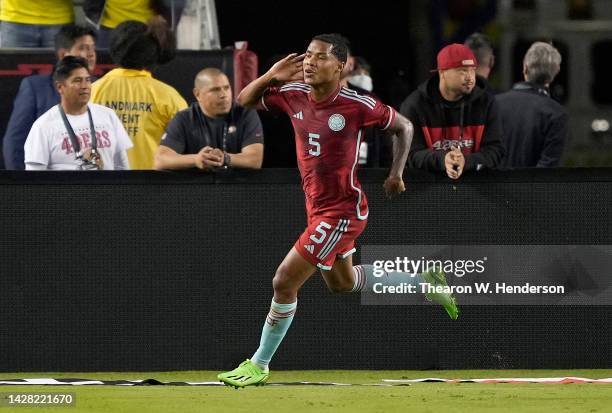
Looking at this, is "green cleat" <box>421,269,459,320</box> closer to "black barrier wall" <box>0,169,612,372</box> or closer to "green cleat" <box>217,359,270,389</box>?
"black barrier wall" <box>0,169,612,372</box>

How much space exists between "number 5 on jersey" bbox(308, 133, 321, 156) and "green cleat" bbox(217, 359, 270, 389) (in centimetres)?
142

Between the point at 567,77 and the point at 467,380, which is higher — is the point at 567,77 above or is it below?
above

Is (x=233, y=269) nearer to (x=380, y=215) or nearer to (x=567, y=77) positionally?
(x=380, y=215)

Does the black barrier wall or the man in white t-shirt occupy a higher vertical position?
the man in white t-shirt

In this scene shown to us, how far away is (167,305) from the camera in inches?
443

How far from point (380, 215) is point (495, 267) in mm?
892

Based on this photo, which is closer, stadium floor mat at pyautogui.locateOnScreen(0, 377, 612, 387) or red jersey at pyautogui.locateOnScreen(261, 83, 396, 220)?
red jersey at pyautogui.locateOnScreen(261, 83, 396, 220)

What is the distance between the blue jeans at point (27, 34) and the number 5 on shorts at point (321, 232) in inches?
148

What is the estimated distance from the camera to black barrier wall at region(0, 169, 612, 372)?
1121 centimetres

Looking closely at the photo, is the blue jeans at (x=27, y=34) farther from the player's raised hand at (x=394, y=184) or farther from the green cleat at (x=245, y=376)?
the green cleat at (x=245, y=376)

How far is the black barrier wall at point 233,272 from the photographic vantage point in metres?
11.2

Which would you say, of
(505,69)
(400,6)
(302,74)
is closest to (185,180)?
(302,74)

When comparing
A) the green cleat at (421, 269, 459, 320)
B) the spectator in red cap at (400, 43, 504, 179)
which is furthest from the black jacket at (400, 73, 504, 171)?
the green cleat at (421, 269, 459, 320)

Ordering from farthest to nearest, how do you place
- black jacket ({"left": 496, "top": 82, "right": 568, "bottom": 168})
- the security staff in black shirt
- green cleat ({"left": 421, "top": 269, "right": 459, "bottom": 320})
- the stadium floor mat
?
black jacket ({"left": 496, "top": 82, "right": 568, "bottom": 168}), the security staff in black shirt, green cleat ({"left": 421, "top": 269, "right": 459, "bottom": 320}), the stadium floor mat
